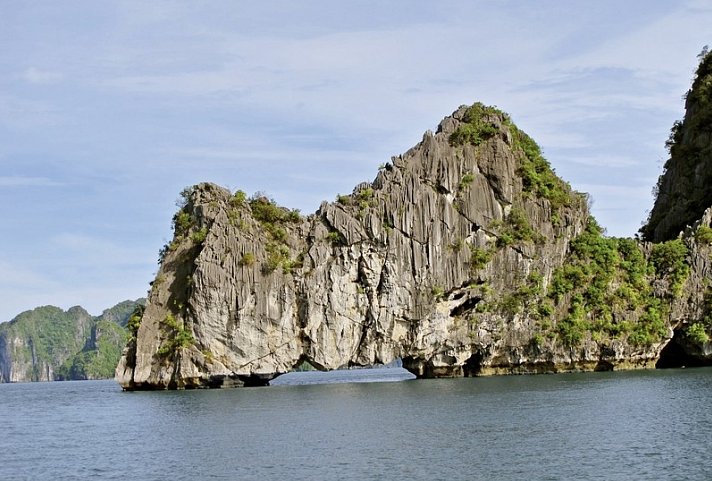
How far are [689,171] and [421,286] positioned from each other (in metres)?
29.5

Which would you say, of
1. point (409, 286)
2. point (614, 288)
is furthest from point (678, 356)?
point (409, 286)

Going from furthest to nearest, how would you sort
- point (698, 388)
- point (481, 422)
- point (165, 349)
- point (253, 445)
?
point (165, 349) < point (698, 388) < point (481, 422) < point (253, 445)

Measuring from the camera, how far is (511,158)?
7419cm

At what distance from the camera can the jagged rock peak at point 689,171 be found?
78.8m

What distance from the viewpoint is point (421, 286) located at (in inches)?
2709

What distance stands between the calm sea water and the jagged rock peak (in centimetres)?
2518

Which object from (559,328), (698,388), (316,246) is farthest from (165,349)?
(698,388)

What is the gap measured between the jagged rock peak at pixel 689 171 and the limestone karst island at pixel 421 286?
7.27 metres

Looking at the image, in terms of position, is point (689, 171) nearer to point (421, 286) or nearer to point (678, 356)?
point (678, 356)

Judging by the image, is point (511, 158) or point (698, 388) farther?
point (511, 158)

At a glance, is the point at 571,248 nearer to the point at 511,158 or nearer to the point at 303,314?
the point at 511,158

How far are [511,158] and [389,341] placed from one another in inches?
732

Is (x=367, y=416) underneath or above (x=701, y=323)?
underneath

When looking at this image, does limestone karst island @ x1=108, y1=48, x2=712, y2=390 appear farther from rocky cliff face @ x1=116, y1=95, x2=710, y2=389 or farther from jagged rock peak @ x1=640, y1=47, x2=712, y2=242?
jagged rock peak @ x1=640, y1=47, x2=712, y2=242
